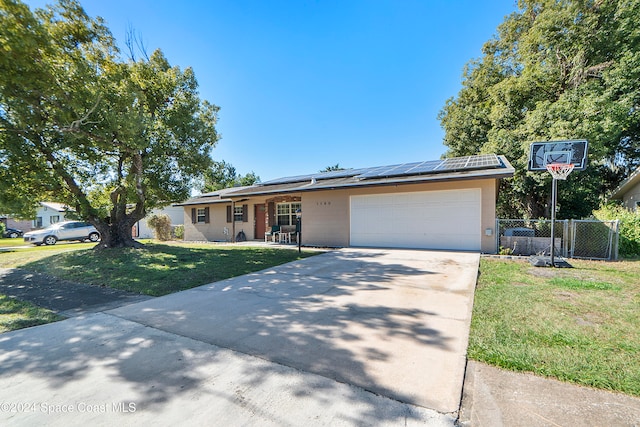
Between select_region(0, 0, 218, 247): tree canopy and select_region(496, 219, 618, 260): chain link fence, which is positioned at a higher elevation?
select_region(0, 0, 218, 247): tree canopy

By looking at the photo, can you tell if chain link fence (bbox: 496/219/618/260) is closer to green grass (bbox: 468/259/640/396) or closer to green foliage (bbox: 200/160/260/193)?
green grass (bbox: 468/259/640/396)

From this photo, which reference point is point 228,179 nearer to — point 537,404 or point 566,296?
point 566,296

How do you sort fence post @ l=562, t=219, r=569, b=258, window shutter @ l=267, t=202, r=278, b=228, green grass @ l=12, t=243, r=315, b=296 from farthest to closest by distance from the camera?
window shutter @ l=267, t=202, r=278, b=228 → fence post @ l=562, t=219, r=569, b=258 → green grass @ l=12, t=243, r=315, b=296

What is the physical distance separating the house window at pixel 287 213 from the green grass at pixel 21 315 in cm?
1077

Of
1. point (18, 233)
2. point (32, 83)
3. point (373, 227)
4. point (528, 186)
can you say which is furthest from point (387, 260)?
point (18, 233)

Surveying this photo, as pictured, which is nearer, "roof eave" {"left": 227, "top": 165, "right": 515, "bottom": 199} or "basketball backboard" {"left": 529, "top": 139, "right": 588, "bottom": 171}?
"basketball backboard" {"left": 529, "top": 139, "right": 588, "bottom": 171}

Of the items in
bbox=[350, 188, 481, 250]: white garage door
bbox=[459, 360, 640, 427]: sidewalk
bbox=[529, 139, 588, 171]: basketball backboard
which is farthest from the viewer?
bbox=[350, 188, 481, 250]: white garage door

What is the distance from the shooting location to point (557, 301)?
4.31 metres

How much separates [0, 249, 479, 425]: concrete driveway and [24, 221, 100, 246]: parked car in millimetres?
17017

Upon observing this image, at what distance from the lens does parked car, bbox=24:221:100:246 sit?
16.7 m

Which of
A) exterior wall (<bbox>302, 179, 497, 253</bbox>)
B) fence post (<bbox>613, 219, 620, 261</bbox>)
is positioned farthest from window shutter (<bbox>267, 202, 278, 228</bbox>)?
fence post (<bbox>613, 219, 620, 261</bbox>)

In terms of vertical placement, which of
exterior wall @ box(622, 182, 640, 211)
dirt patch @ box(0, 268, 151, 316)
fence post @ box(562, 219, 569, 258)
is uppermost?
exterior wall @ box(622, 182, 640, 211)

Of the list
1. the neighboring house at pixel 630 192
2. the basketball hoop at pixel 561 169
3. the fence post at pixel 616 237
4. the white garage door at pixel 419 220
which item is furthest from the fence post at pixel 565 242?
the neighboring house at pixel 630 192

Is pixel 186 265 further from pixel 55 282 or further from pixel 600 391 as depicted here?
pixel 600 391
